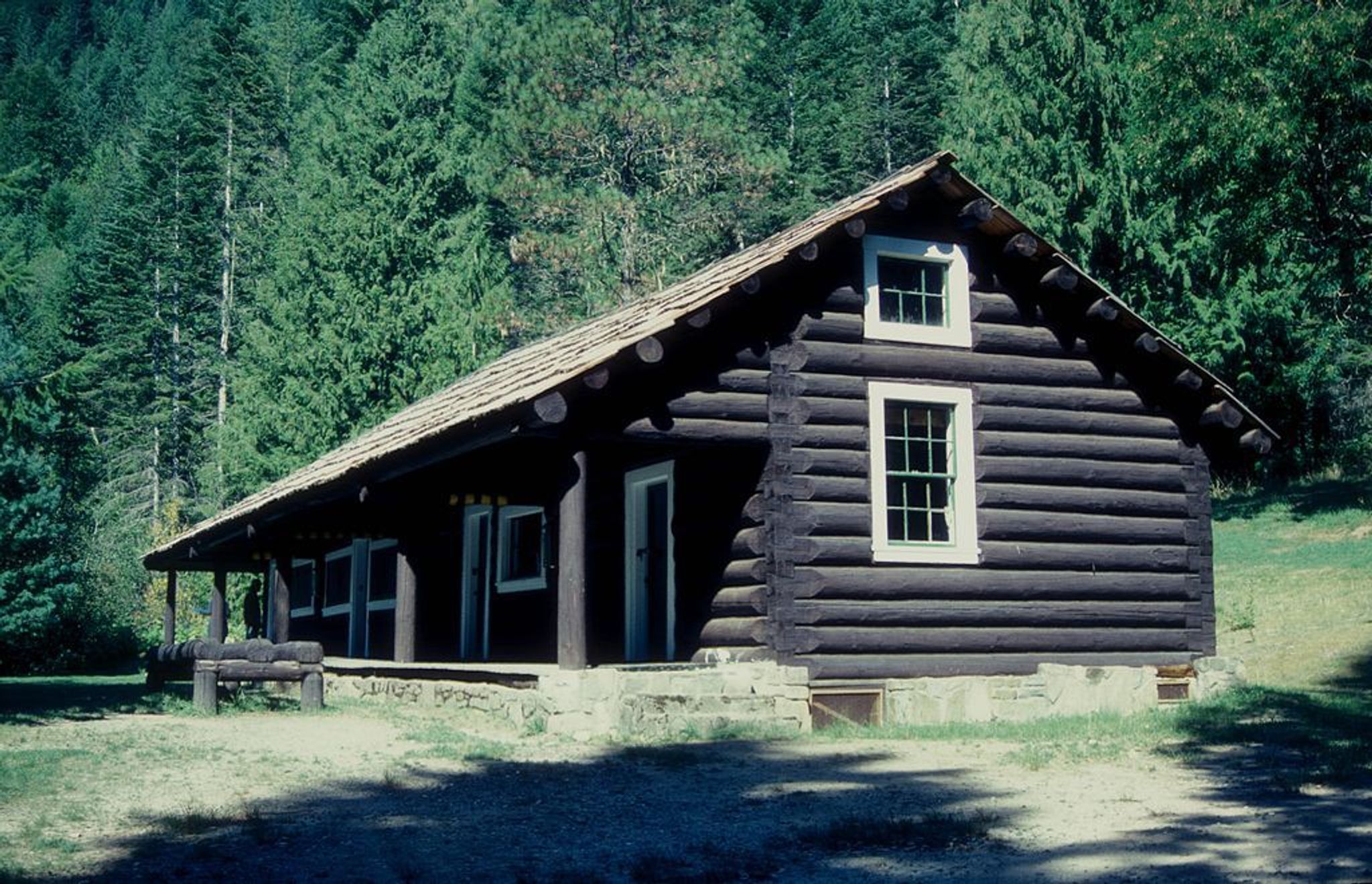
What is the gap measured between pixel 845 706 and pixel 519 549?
21.0ft

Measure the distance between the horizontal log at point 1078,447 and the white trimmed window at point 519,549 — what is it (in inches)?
242

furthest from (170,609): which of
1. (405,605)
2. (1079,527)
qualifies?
(1079,527)

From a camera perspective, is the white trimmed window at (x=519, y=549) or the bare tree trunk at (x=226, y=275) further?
the bare tree trunk at (x=226, y=275)

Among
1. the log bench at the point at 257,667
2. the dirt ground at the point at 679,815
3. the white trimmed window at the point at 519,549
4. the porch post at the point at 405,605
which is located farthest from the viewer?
the white trimmed window at the point at 519,549

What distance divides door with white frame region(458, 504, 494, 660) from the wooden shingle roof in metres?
1.74

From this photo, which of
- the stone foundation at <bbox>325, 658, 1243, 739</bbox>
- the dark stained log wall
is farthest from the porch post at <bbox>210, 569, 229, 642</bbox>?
the dark stained log wall

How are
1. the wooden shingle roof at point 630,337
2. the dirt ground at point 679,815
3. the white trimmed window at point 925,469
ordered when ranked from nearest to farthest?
1. the dirt ground at point 679,815
2. the wooden shingle roof at point 630,337
3. the white trimmed window at point 925,469

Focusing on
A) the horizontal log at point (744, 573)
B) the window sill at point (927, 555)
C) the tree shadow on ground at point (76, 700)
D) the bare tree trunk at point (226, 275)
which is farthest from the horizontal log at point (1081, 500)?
the bare tree trunk at point (226, 275)

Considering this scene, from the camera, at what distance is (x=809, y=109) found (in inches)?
2039

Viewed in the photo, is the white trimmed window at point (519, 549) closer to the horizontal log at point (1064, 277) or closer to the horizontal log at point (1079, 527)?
the horizontal log at point (1079, 527)

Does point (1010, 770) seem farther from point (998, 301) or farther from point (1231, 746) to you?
point (998, 301)

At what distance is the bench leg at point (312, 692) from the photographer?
16.5 metres

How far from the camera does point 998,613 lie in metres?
15.8

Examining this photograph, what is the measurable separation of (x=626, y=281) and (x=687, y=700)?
25.4 meters
